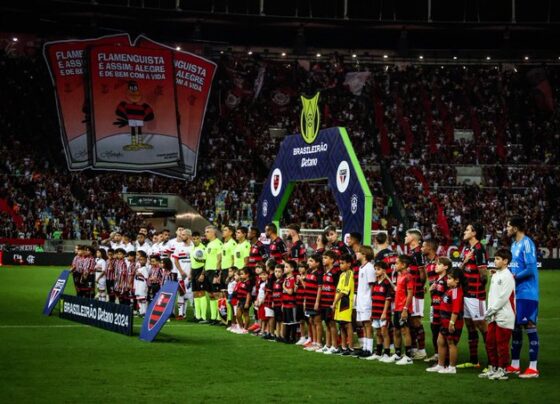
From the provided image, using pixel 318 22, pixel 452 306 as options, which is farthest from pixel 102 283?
pixel 318 22

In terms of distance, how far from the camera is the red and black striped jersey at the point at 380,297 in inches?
546

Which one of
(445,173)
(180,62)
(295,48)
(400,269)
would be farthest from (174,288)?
(295,48)

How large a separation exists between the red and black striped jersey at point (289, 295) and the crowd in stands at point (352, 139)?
2754cm

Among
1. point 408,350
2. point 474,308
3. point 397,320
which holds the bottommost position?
point 408,350

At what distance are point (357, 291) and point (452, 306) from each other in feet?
7.65

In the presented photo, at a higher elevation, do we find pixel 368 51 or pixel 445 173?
pixel 368 51

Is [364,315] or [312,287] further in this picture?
[312,287]

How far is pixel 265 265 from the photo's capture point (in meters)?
17.5

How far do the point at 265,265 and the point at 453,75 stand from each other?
4826 cm

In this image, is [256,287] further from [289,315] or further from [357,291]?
[357,291]

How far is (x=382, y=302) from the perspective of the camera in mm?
13906

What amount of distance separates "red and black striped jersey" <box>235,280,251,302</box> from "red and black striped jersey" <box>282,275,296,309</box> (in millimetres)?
1827

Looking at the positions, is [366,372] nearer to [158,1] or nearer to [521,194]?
[521,194]

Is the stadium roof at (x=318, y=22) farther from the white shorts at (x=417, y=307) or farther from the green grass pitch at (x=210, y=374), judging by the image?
the white shorts at (x=417, y=307)
